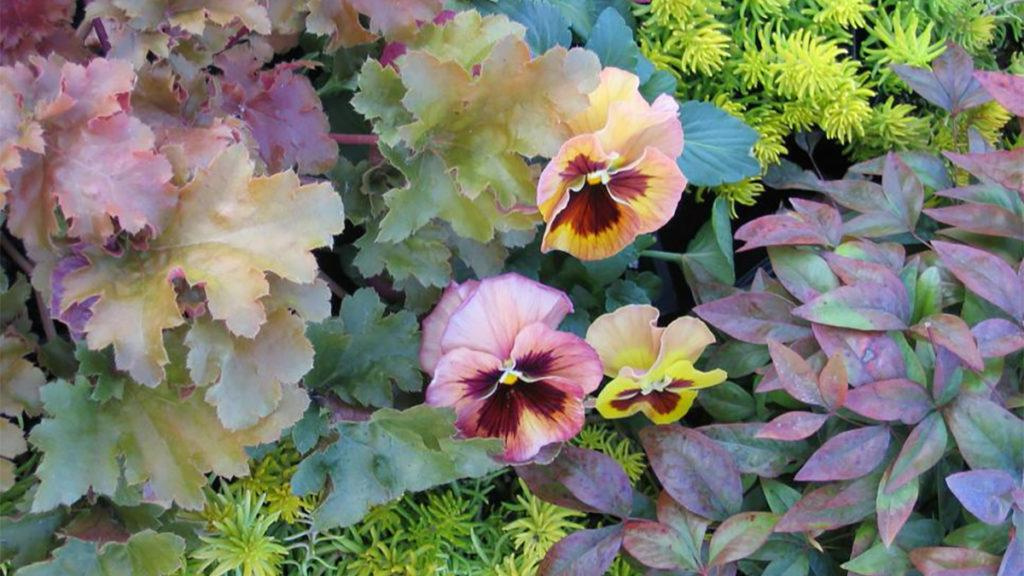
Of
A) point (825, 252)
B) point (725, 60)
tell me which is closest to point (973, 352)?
point (825, 252)

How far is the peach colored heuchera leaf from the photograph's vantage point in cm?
76

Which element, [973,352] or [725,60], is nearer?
[973,352]

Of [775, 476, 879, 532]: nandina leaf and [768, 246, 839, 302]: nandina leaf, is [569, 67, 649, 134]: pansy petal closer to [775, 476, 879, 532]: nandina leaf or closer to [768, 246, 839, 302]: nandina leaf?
[768, 246, 839, 302]: nandina leaf

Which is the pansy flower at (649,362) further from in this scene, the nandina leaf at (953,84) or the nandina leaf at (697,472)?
the nandina leaf at (953,84)

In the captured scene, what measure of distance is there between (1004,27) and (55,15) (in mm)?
1264

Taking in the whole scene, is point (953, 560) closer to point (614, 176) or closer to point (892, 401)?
point (892, 401)

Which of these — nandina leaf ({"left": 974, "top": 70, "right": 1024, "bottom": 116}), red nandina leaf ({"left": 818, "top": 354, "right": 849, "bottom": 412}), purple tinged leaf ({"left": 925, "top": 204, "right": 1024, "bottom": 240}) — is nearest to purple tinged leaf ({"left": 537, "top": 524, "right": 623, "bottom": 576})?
red nandina leaf ({"left": 818, "top": 354, "right": 849, "bottom": 412})

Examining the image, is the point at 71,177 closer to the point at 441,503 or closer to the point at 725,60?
the point at 441,503

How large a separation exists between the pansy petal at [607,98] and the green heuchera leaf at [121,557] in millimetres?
545

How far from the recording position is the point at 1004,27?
4.64 feet

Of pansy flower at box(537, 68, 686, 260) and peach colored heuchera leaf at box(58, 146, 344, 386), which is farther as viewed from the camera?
pansy flower at box(537, 68, 686, 260)

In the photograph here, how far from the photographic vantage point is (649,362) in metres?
1.03

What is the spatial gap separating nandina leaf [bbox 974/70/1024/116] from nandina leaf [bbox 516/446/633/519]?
0.58 m

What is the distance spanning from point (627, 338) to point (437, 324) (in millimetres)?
200
